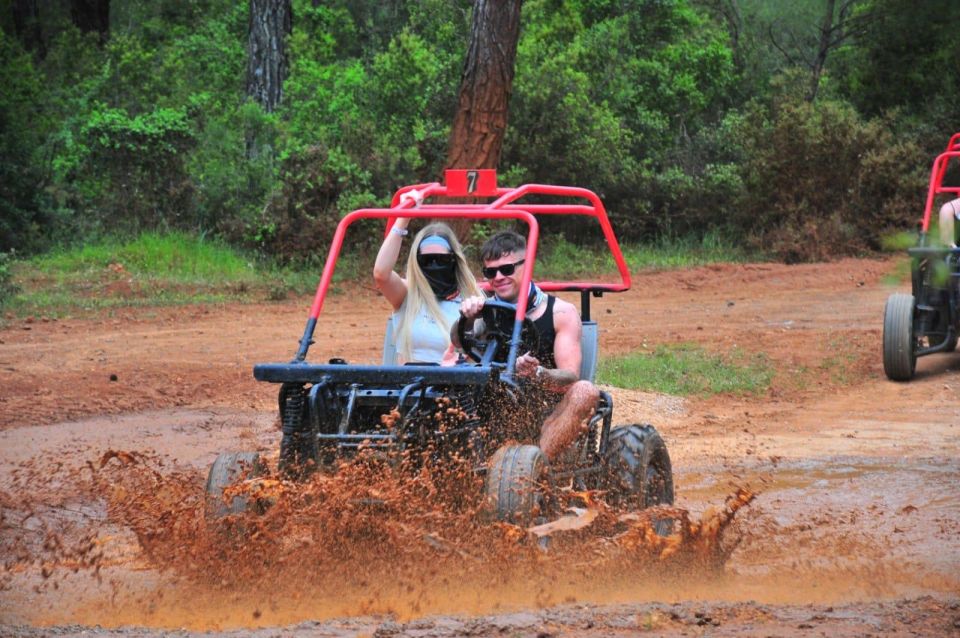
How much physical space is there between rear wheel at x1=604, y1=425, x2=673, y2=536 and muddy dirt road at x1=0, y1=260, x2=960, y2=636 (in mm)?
397

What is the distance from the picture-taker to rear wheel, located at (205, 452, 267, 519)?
492 centimetres

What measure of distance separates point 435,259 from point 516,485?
1640mm

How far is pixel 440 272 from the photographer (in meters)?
6.09

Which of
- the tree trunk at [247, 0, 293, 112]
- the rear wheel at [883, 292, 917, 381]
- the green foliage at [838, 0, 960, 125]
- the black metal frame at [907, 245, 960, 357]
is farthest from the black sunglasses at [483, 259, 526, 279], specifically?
the tree trunk at [247, 0, 293, 112]


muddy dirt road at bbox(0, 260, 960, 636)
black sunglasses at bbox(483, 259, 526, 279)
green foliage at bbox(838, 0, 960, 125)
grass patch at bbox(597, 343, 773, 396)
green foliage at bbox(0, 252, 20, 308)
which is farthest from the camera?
green foliage at bbox(838, 0, 960, 125)

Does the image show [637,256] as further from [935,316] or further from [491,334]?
[491,334]

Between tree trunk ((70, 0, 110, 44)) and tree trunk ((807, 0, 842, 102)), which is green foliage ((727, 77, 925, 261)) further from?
tree trunk ((70, 0, 110, 44))

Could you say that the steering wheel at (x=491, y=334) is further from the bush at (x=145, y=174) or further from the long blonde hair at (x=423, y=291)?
the bush at (x=145, y=174)

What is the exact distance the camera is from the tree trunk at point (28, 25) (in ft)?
84.9

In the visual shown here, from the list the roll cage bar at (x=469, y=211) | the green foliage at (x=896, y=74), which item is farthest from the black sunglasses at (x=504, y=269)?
the green foliage at (x=896, y=74)

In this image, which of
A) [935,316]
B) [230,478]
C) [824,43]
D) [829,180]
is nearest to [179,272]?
[829,180]

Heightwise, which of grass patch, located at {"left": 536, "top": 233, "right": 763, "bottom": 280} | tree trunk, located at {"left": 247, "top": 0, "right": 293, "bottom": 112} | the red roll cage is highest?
tree trunk, located at {"left": 247, "top": 0, "right": 293, "bottom": 112}

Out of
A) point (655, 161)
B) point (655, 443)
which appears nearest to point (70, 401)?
point (655, 443)

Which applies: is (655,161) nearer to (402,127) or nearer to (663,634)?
(402,127)
